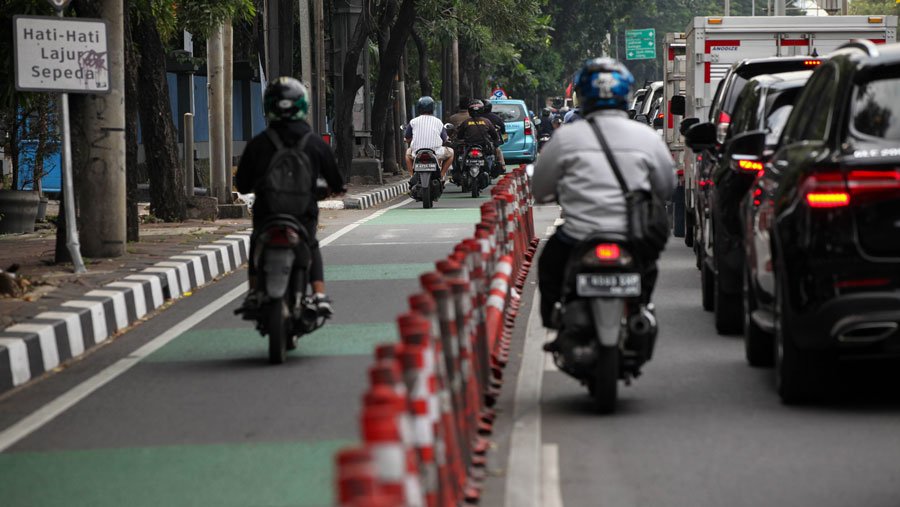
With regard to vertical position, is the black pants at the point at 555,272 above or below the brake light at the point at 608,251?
below

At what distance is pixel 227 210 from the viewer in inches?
883

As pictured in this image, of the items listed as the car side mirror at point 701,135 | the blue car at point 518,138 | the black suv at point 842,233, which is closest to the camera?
the black suv at point 842,233

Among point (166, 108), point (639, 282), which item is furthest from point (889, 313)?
point (166, 108)

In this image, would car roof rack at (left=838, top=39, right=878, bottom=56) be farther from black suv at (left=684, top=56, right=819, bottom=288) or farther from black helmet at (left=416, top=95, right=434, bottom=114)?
black helmet at (left=416, top=95, right=434, bottom=114)

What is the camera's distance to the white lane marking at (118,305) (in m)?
11.3

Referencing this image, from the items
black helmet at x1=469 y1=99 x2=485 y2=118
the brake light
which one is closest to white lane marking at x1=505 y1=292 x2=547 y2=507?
the brake light

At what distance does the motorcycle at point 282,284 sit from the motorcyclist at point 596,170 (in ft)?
6.56

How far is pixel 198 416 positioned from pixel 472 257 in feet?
5.14

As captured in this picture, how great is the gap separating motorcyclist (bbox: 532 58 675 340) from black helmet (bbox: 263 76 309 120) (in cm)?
242

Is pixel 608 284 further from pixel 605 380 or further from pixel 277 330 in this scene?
pixel 277 330

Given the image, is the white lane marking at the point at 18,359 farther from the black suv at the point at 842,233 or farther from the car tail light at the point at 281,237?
the black suv at the point at 842,233

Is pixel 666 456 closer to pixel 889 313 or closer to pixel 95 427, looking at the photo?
pixel 889 313

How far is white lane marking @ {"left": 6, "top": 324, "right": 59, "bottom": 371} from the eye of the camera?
956cm

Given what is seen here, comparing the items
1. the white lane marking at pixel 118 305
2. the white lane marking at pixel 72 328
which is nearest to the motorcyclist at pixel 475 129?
the white lane marking at pixel 118 305
